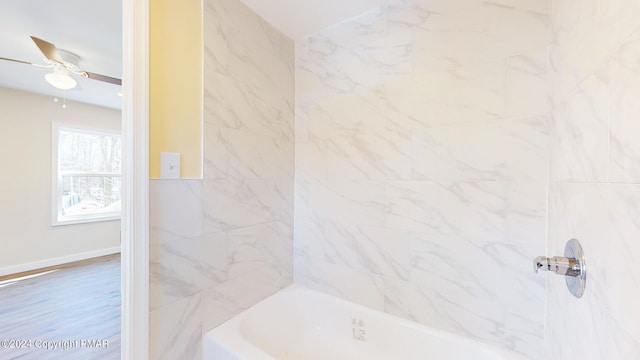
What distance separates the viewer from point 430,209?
1.48 meters

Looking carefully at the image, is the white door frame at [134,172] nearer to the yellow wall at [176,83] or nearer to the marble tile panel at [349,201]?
the yellow wall at [176,83]

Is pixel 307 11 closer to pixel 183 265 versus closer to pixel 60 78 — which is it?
pixel 183 265

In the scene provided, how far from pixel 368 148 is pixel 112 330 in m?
2.76

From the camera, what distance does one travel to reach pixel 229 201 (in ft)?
5.05

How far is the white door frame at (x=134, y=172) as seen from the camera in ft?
3.64

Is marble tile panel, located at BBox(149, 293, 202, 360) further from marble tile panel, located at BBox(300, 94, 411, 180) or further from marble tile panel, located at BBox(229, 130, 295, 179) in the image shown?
marble tile panel, located at BBox(300, 94, 411, 180)

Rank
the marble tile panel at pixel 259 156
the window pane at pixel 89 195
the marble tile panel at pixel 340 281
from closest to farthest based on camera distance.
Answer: the marble tile panel at pixel 259 156 → the marble tile panel at pixel 340 281 → the window pane at pixel 89 195

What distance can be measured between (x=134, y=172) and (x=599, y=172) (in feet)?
5.30

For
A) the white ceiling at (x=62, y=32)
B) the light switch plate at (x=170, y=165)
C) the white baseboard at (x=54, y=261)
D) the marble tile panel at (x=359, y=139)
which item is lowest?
the white baseboard at (x=54, y=261)

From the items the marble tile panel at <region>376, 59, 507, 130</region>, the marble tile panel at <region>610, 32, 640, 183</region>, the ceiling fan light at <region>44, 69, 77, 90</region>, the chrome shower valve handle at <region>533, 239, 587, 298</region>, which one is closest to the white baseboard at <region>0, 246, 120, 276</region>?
the ceiling fan light at <region>44, 69, 77, 90</region>

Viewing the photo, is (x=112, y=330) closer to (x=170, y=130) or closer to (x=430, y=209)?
(x=170, y=130)

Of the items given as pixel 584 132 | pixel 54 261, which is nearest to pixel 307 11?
pixel 584 132

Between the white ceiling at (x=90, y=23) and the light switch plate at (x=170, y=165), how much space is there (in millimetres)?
1102

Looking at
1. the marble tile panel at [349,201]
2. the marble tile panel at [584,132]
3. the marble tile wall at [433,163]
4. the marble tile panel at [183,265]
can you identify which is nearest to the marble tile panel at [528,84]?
the marble tile wall at [433,163]
